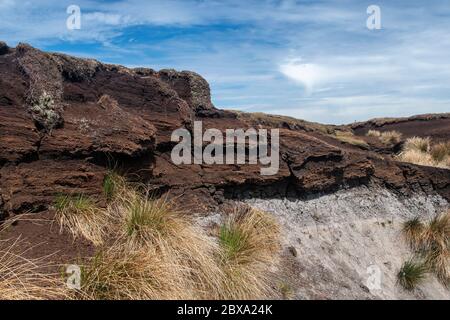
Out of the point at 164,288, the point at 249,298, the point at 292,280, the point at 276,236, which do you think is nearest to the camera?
the point at 164,288

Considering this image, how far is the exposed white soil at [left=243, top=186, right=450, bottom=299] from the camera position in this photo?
8359mm

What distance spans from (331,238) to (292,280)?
2322mm

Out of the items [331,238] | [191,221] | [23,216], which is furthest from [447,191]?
[23,216]

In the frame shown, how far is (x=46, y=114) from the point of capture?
7.39 meters

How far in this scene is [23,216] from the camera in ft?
21.9

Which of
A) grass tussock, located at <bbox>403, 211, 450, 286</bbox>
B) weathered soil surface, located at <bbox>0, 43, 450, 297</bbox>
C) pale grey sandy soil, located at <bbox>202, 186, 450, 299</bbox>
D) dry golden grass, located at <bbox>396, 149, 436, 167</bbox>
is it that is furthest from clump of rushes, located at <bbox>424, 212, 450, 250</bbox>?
dry golden grass, located at <bbox>396, 149, 436, 167</bbox>

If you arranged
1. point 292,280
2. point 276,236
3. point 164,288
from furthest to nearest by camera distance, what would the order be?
point 276,236 < point 292,280 < point 164,288

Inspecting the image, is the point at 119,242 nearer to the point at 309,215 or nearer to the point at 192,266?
the point at 192,266

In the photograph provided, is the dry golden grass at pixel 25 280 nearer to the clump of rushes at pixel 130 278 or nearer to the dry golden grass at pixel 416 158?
the clump of rushes at pixel 130 278

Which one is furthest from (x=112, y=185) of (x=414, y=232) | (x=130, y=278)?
(x=414, y=232)

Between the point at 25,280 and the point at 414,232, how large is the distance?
8742 mm

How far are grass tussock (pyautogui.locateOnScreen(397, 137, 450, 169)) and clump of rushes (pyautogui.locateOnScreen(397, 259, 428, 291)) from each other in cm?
587

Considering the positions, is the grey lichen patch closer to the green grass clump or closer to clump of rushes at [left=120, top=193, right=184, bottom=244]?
clump of rushes at [left=120, top=193, right=184, bottom=244]

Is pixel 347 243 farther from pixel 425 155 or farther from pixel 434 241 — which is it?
pixel 425 155
